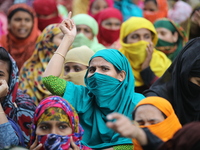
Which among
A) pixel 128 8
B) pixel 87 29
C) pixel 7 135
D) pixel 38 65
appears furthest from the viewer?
pixel 128 8

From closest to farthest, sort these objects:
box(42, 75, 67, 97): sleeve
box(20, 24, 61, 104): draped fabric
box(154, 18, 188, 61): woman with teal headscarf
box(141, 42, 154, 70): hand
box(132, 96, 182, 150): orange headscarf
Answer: box(132, 96, 182, 150): orange headscarf
box(42, 75, 67, 97): sleeve
box(20, 24, 61, 104): draped fabric
box(141, 42, 154, 70): hand
box(154, 18, 188, 61): woman with teal headscarf

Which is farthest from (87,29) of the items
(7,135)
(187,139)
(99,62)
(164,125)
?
(187,139)

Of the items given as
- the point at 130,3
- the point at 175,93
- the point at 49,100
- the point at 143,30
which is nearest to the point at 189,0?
the point at 130,3

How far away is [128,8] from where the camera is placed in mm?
10500

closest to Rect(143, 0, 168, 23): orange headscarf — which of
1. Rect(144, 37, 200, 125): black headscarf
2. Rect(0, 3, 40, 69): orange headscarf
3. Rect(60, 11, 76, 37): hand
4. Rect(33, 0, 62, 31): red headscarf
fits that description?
Rect(33, 0, 62, 31): red headscarf

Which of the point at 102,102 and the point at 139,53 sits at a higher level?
the point at 139,53

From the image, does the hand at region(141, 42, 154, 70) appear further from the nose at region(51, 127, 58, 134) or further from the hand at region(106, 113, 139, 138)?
the hand at region(106, 113, 139, 138)

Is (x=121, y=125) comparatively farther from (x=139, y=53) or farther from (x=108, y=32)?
(x=108, y=32)

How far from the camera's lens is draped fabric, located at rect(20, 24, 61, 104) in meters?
6.74

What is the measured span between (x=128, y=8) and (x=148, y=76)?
13.4 ft

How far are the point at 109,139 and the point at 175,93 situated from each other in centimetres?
80

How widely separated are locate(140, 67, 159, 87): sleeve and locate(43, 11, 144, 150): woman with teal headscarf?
5.00 feet

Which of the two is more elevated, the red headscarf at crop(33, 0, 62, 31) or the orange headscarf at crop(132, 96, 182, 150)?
the red headscarf at crop(33, 0, 62, 31)

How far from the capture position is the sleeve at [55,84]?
4.82m
